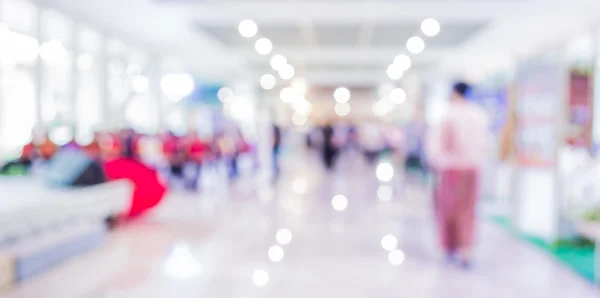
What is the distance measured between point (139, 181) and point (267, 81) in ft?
59.6

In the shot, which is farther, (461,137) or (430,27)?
(430,27)

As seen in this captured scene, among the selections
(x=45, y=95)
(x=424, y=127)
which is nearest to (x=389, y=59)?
(x=424, y=127)

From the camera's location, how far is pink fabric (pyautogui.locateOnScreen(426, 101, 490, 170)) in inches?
191

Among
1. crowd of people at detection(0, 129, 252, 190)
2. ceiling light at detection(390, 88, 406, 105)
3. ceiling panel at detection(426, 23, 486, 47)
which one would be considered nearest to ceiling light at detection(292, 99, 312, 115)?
ceiling light at detection(390, 88, 406, 105)

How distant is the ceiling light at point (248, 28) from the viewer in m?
11.2

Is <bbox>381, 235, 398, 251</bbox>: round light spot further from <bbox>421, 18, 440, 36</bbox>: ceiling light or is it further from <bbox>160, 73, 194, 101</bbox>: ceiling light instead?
<bbox>160, 73, 194, 101</bbox>: ceiling light

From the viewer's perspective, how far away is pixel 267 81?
25.0 meters

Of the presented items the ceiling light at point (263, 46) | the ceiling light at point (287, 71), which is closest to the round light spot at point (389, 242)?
the ceiling light at point (263, 46)

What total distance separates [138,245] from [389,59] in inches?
502

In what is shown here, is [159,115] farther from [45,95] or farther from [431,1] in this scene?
[431,1]

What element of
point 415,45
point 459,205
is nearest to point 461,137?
point 459,205

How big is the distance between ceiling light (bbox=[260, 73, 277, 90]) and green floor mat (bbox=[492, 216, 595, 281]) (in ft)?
57.5

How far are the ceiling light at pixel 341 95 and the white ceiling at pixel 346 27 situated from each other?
33.4ft

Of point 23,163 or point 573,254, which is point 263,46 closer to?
point 23,163
